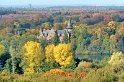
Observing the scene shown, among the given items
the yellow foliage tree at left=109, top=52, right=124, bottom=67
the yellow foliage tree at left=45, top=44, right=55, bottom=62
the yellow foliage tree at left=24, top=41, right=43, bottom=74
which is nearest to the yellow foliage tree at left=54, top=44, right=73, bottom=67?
the yellow foliage tree at left=45, top=44, right=55, bottom=62

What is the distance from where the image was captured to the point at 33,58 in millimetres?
35281

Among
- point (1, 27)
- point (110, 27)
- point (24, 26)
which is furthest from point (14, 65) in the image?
point (24, 26)

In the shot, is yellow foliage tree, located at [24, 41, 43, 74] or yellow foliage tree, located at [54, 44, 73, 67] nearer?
yellow foliage tree, located at [24, 41, 43, 74]

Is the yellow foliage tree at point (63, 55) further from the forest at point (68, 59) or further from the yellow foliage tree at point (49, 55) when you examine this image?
the yellow foliage tree at point (49, 55)

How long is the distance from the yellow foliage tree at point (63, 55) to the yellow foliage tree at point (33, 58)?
4.36 ft

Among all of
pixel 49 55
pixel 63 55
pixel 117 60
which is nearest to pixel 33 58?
pixel 49 55

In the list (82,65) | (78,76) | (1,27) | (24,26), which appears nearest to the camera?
(78,76)

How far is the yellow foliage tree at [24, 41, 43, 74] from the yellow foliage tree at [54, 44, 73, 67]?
1329 mm

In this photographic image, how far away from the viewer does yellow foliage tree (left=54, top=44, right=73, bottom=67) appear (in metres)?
35.4

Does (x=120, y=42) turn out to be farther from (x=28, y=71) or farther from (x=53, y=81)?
(x=53, y=81)

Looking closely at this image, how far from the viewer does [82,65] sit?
3319 centimetres

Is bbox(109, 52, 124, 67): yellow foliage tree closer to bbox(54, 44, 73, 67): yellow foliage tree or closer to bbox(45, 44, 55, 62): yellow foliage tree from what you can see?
bbox(54, 44, 73, 67): yellow foliage tree

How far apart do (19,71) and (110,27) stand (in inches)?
1328

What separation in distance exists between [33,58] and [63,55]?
2.54m
